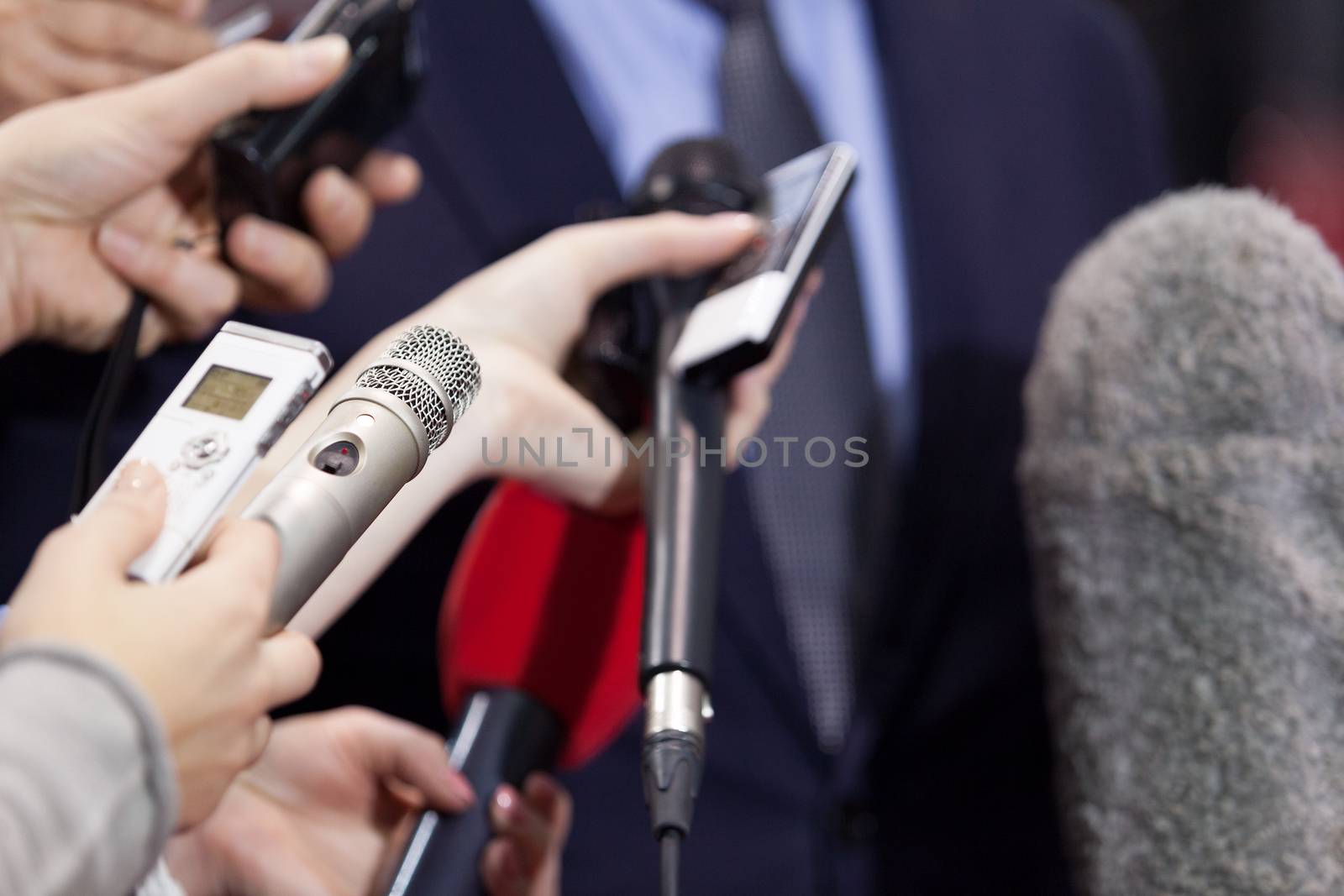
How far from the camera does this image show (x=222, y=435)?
23 cm

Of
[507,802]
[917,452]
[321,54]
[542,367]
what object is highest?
[321,54]

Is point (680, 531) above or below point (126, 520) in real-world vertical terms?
below

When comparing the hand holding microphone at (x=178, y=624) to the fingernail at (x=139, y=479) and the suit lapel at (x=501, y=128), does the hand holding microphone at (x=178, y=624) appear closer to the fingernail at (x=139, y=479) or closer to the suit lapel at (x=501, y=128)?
the fingernail at (x=139, y=479)

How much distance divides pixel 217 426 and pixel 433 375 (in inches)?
1.9

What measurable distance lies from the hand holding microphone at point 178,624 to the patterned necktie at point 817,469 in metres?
0.34

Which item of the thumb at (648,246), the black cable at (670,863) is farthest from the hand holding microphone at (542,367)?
the black cable at (670,863)

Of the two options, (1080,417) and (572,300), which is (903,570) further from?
(572,300)

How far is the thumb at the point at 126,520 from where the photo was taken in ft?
0.65

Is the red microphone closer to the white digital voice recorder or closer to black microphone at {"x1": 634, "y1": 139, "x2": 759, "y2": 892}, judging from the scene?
black microphone at {"x1": 634, "y1": 139, "x2": 759, "y2": 892}

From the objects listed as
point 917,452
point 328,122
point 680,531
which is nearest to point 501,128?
point 328,122

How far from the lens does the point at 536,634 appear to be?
0.36 meters

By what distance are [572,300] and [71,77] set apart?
0.55ft

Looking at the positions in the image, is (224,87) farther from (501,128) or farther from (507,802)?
(507,802)

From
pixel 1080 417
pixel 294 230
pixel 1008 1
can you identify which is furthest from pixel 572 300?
pixel 1008 1
